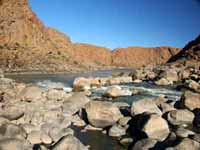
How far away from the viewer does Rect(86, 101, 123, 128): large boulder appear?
54.7 feet

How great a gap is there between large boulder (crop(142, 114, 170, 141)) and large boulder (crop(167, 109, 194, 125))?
2.60m

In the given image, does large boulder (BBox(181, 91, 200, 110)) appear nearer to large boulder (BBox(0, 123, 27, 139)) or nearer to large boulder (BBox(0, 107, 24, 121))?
large boulder (BBox(0, 107, 24, 121))

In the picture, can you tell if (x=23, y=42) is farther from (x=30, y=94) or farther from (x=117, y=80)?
(x=30, y=94)

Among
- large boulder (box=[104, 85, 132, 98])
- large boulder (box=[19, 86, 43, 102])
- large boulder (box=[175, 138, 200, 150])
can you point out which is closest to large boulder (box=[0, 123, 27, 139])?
large boulder (box=[175, 138, 200, 150])

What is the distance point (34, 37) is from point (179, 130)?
109 metres

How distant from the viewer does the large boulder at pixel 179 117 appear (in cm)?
1700

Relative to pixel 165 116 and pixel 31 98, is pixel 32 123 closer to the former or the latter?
pixel 31 98

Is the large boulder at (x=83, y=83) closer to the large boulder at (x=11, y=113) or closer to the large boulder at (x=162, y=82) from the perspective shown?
the large boulder at (x=162, y=82)

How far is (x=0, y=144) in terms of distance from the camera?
11.8 metres

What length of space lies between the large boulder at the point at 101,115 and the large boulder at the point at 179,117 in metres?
3.03

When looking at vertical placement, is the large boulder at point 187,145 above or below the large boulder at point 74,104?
below

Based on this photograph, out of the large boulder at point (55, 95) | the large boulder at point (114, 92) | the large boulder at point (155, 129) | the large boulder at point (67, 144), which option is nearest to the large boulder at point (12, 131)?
the large boulder at point (67, 144)

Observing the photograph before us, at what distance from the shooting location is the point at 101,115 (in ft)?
54.9

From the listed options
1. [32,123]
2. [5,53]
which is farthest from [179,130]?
[5,53]
